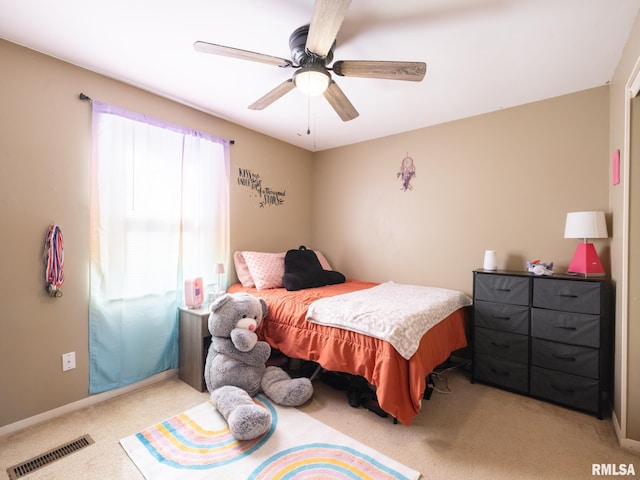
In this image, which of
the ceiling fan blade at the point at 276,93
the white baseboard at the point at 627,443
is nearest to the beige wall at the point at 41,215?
the ceiling fan blade at the point at 276,93

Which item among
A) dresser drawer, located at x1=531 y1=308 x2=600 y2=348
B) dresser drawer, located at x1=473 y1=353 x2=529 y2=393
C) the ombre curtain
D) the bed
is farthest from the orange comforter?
the ombre curtain

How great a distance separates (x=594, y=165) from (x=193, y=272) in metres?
3.45

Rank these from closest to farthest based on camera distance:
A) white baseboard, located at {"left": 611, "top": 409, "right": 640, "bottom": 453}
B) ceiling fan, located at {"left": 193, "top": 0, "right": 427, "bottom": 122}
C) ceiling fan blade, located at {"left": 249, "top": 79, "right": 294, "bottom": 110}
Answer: ceiling fan, located at {"left": 193, "top": 0, "right": 427, "bottom": 122} → white baseboard, located at {"left": 611, "top": 409, "right": 640, "bottom": 453} → ceiling fan blade, located at {"left": 249, "top": 79, "right": 294, "bottom": 110}

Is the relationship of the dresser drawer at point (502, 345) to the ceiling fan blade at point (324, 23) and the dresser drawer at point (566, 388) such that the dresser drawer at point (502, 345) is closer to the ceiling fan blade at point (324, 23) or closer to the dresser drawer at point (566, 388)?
the dresser drawer at point (566, 388)

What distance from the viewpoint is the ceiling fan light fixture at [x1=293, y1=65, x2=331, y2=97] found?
5.58 ft

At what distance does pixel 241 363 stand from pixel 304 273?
1.12 metres

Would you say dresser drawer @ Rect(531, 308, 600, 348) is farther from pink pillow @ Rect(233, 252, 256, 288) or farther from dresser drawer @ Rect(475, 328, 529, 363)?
pink pillow @ Rect(233, 252, 256, 288)

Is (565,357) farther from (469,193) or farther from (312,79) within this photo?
(312,79)

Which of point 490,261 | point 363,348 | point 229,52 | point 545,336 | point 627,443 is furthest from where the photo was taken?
point 490,261

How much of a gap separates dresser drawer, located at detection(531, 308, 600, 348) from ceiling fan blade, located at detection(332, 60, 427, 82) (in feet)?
6.32

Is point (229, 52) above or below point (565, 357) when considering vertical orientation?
above

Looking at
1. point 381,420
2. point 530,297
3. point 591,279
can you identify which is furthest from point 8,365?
point 591,279

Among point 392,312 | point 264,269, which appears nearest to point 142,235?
point 264,269

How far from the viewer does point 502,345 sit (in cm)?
242
